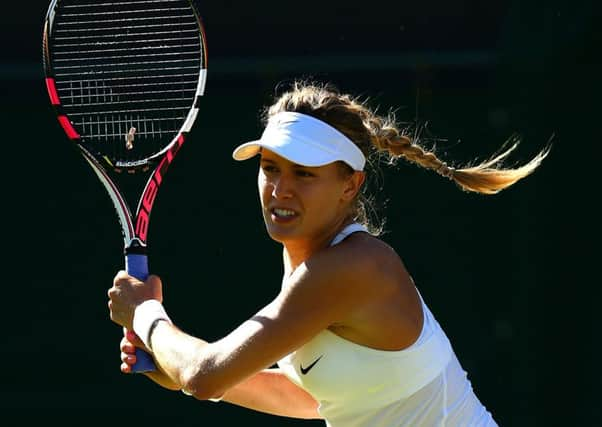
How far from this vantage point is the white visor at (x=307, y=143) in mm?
2291

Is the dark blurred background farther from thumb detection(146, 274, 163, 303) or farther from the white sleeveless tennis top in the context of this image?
the white sleeveless tennis top

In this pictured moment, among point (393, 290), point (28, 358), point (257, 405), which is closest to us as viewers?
point (393, 290)

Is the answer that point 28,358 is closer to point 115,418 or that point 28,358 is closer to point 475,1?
point 115,418

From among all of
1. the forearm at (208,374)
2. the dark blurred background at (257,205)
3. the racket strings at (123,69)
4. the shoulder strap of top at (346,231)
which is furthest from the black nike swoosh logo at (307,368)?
the dark blurred background at (257,205)

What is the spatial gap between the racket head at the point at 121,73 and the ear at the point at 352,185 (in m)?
0.58

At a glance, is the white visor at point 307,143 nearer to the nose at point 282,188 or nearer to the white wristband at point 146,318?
the nose at point 282,188

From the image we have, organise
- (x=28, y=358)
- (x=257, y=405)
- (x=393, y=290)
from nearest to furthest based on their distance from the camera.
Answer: (x=393, y=290) → (x=257, y=405) → (x=28, y=358)

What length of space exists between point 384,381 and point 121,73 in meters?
2.03

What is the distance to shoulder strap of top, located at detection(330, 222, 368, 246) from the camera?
2.35 meters

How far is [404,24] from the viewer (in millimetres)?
4309

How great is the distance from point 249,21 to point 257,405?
6.34 ft

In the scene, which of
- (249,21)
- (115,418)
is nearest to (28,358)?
(115,418)

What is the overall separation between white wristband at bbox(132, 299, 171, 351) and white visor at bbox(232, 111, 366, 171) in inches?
14.8

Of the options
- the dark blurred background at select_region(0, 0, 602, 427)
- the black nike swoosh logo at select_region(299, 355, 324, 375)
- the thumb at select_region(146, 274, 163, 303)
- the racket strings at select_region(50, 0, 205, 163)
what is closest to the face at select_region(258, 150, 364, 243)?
the black nike swoosh logo at select_region(299, 355, 324, 375)
